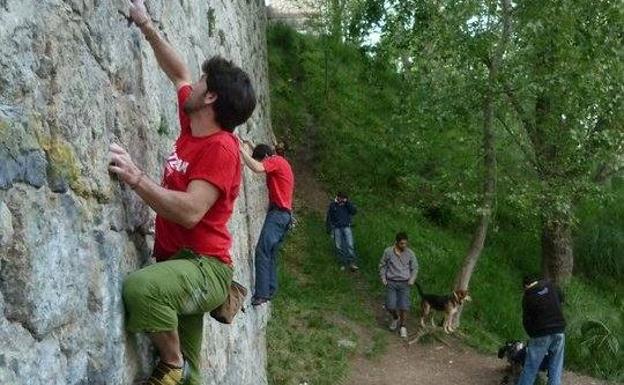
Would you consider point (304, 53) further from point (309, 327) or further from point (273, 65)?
point (309, 327)

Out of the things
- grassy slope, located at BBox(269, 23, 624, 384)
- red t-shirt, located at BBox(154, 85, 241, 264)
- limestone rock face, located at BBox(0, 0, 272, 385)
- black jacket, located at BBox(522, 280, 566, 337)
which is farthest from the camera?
grassy slope, located at BBox(269, 23, 624, 384)

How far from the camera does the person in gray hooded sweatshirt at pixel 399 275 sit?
12.0 m

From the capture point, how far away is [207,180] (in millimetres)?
3186

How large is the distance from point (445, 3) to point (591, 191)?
3.80 meters

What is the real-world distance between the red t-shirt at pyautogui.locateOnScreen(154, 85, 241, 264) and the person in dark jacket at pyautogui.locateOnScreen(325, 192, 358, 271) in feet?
33.7

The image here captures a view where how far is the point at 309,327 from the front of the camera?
11.3 meters

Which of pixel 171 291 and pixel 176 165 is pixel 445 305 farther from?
pixel 171 291

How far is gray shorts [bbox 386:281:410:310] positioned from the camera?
12.1 meters

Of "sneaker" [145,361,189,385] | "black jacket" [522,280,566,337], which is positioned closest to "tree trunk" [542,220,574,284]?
"black jacket" [522,280,566,337]

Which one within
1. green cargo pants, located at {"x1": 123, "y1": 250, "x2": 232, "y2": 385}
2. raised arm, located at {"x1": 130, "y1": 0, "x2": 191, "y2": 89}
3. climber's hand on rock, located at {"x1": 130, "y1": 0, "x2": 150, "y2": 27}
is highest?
climber's hand on rock, located at {"x1": 130, "y1": 0, "x2": 150, "y2": 27}

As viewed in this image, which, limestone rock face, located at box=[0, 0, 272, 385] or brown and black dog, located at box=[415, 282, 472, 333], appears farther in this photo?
brown and black dog, located at box=[415, 282, 472, 333]

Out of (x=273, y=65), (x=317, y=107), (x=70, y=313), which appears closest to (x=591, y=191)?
(x=317, y=107)

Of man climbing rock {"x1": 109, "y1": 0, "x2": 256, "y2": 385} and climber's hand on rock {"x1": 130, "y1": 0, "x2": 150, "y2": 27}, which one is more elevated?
climber's hand on rock {"x1": 130, "y1": 0, "x2": 150, "y2": 27}

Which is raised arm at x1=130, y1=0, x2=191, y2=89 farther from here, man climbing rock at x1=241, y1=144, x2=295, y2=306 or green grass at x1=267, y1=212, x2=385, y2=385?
green grass at x1=267, y1=212, x2=385, y2=385
